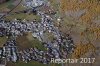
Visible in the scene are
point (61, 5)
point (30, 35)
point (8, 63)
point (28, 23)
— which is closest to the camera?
point (8, 63)

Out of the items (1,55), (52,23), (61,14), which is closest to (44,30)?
(52,23)

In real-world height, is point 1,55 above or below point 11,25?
below

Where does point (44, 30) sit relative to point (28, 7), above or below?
A: below

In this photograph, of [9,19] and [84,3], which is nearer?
[9,19]

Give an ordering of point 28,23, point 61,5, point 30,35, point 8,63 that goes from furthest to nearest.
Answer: point 61,5, point 28,23, point 30,35, point 8,63

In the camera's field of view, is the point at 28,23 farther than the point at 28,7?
No

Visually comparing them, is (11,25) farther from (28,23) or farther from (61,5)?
(61,5)

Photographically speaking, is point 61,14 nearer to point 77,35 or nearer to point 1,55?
point 77,35

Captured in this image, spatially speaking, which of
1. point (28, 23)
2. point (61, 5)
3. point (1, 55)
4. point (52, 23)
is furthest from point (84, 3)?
point (1, 55)

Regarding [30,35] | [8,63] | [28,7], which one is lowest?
[8,63]
